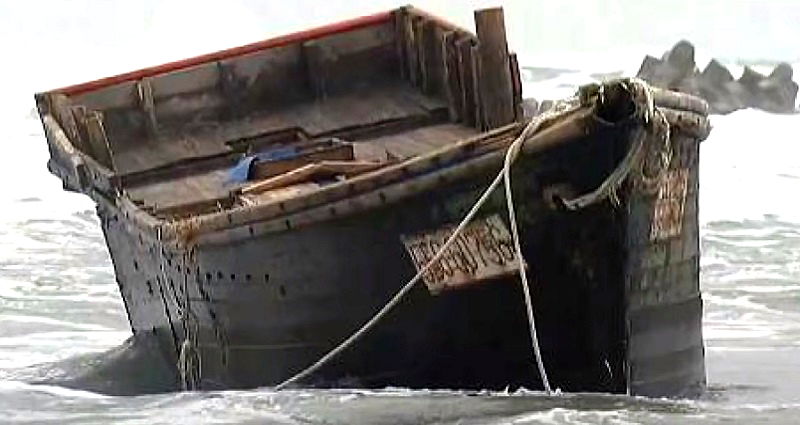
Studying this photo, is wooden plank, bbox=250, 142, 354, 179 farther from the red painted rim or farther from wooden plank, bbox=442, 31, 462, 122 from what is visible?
the red painted rim

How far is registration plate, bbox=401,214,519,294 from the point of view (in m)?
6.58

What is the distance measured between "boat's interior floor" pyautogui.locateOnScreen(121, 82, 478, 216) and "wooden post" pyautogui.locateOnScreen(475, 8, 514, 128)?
0.27 m

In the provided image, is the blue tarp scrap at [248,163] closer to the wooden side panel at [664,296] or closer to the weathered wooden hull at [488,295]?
the weathered wooden hull at [488,295]

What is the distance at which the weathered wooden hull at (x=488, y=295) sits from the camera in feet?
21.6

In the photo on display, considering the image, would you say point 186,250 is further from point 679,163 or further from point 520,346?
point 679,163

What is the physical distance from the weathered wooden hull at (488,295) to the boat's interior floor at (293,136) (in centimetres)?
198

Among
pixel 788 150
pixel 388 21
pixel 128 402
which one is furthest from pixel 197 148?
pixel 788 150

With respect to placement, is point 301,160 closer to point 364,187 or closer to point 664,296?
point 364,187

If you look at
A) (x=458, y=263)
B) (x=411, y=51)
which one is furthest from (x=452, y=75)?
(x=458, y=263)

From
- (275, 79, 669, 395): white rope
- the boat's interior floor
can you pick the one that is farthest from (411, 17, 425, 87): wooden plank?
(275, 79, 669, 395): white rope

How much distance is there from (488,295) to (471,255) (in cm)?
22

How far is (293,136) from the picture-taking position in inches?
410

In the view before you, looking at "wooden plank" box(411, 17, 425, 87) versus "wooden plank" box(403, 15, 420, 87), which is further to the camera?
"wooden plank" box(403, 15, 420, 87)

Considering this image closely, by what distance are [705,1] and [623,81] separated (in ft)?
198
